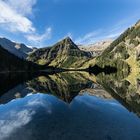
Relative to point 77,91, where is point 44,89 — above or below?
above

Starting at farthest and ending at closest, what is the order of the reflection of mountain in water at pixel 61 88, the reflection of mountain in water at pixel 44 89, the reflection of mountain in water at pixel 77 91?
the reflection of mountain in water at pixel 61 88 < the reflection of mountain in water at pixel 44 89 < the reflection of mountain in water at pixel 77 91

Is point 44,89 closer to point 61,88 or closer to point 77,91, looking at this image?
point 61,88

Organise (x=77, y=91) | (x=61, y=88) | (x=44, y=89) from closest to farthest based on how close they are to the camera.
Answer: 1. (x=77, y=91)
2. (x=44, y=89)
3. (x=61, y=88)

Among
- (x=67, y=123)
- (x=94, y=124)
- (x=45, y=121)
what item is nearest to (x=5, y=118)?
(x=45, y=121)

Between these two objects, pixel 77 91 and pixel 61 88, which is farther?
pixel 61 88

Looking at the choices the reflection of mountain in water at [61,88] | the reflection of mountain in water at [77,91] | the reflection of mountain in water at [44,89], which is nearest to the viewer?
the reflection of mountain in water at [77,91]

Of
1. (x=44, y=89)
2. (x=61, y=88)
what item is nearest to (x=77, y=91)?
(x=44, y=89)

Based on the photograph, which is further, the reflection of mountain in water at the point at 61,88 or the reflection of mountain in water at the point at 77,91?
the reflection of mountain in water at the point at 61,88

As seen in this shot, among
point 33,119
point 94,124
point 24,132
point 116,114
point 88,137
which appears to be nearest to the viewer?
point 88,137

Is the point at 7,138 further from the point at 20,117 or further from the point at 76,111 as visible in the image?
the point at 76,111

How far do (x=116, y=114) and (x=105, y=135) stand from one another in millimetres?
16758

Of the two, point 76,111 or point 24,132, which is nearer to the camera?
point 24,132

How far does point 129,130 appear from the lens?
40031mm

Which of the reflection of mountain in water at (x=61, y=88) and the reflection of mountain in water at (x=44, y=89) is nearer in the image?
the reflection of mountain in water at (x=44, y=89)
